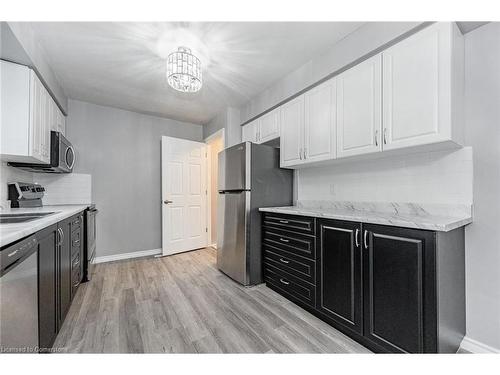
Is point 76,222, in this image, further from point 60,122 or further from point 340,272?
point 340,272

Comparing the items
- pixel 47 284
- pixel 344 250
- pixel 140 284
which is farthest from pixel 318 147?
pixel 140 284

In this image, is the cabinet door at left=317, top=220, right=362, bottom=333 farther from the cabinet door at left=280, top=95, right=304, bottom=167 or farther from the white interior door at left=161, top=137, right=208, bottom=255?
the white interior door at left=161, top=137, right=208, bottom=255

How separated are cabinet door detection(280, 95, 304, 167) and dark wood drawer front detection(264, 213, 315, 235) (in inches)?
25.9

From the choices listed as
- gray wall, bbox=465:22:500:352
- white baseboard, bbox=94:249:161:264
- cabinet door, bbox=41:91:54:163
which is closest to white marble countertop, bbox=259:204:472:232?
gray wall, bbox=465:22:500:352

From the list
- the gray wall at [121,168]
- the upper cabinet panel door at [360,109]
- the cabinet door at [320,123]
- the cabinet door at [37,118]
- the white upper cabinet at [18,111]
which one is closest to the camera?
the upper cabinet panel door at [360,109]

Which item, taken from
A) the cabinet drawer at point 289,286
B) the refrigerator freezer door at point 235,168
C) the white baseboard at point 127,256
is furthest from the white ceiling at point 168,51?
the white baseboard at point 127,256

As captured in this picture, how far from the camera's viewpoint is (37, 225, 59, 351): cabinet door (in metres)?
1.27

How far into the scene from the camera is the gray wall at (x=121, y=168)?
11.2ft

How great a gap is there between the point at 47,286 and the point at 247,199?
180 cm

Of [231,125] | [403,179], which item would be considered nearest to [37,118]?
[231,125]

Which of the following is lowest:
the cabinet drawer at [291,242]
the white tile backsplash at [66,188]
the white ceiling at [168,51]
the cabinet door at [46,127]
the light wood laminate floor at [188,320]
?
the light wood laminate floor at [188,320]

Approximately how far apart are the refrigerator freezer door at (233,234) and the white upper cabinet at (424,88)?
5.26 ft

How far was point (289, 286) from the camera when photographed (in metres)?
2.21

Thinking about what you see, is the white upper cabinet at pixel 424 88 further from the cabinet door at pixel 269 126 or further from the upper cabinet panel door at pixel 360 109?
the cabinet door at pixel 269 126
